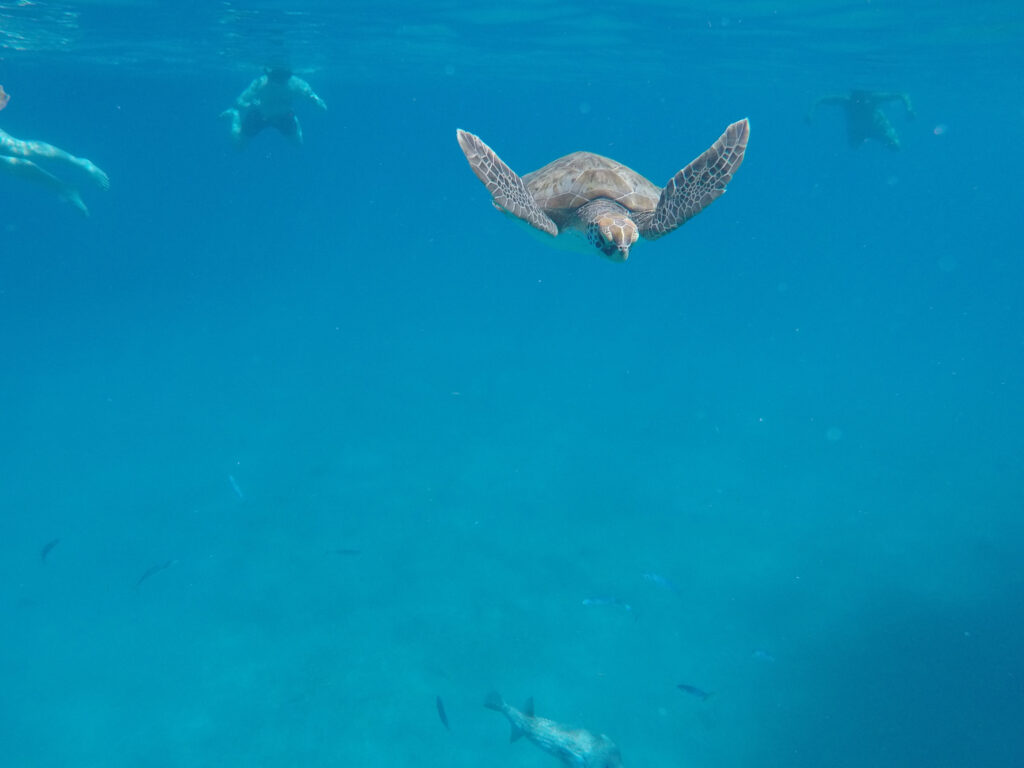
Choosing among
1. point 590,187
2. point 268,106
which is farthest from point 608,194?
point 268,106

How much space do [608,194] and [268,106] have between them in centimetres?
1710

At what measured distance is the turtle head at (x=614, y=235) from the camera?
5523 millimetres

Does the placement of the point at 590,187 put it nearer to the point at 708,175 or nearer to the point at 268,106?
the point at 708,175

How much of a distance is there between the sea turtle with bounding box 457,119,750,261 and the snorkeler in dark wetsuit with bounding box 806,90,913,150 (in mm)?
18313

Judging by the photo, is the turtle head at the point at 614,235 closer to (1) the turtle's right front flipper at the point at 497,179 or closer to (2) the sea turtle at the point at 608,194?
(2) the sea turtle at the point at 608,194

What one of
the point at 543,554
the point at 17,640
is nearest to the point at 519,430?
the point at 543,554

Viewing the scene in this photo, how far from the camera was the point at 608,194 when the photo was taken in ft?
21.9

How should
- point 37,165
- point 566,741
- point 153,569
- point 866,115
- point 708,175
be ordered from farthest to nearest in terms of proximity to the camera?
1. point 866,115
2. point 37,165
3. point 153,569
4. point 566,741
5. point 708,175

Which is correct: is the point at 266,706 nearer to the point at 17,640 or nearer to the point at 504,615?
the point at 504,615

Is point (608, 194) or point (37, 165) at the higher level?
point (608, 194)

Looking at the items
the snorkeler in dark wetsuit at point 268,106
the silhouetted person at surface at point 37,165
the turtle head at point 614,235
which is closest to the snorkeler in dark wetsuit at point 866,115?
the snorkeler in dark wetsuit at point 268,106

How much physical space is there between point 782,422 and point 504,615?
1178cm

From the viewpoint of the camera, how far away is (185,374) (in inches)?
854

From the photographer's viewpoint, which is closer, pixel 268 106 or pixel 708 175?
pixel 708 175
